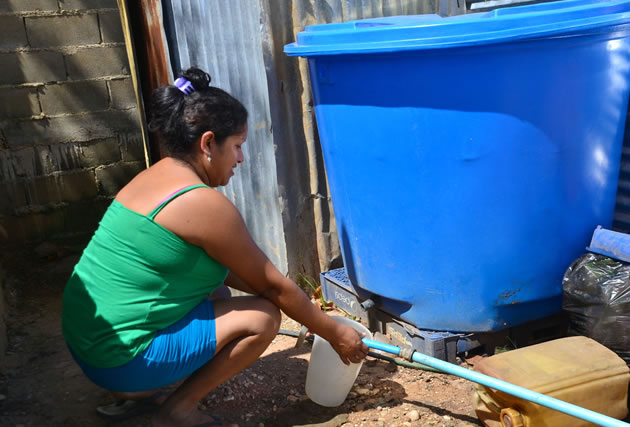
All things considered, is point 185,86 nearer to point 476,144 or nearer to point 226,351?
point 226,351

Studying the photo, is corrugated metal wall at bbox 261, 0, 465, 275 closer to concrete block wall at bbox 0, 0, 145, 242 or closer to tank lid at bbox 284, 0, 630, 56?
tank lid at bbox 284, 0, 630, 56

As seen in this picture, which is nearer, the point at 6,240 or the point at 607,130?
the point at 607,130

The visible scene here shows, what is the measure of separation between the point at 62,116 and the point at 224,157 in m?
2.48

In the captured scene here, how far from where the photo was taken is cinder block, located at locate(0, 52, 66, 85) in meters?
4.02

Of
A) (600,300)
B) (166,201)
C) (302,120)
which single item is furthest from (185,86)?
(600,300)

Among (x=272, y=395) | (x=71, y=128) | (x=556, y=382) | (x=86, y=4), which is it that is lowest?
(x=272, y=395)

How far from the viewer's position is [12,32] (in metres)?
4.00

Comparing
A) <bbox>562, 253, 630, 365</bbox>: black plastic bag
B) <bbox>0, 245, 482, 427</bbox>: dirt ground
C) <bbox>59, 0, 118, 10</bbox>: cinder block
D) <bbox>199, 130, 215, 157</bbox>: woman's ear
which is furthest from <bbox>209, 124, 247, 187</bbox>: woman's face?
<bbox>59, 0, 118, 10</bbox>: cinder block

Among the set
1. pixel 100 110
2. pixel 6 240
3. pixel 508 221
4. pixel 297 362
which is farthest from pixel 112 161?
pixel 508 221

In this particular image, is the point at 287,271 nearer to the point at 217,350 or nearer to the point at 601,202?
the point at 217,350

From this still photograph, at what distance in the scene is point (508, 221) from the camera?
7.55ft

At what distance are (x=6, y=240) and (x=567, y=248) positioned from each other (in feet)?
10.6

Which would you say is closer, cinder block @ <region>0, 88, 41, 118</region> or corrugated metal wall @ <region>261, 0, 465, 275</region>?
corrugated metal wall @ <region>261, 0, 465, 275</region>

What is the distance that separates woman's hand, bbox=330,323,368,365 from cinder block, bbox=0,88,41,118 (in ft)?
9.22
